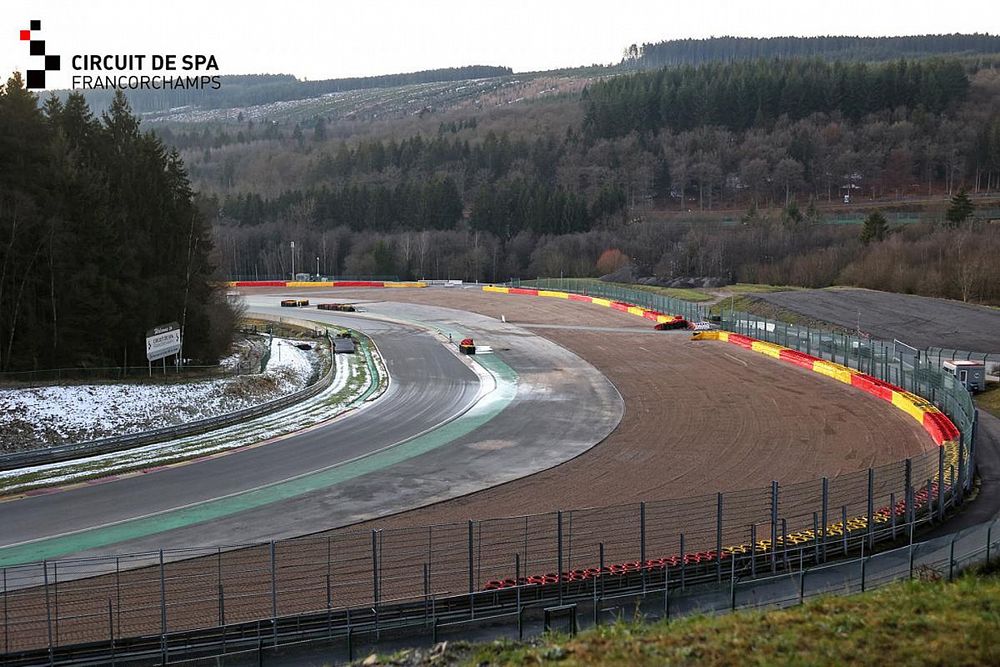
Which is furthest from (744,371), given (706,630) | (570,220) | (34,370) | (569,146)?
(569,146)

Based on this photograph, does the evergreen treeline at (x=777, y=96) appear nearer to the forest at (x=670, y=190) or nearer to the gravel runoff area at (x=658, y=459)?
the forest at (x=670, y=190)

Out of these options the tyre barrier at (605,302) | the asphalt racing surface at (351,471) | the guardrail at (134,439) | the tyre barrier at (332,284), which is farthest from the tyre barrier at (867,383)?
the tyre barrier at (332,284)

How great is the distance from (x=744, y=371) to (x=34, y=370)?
3385 cm

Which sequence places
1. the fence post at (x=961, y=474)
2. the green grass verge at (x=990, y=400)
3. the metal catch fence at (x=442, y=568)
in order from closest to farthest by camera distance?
the metal catch fence at (x=442, y=568) < the fence post at (x=961, y=474) < the green grass verge at (x=990, y=400)

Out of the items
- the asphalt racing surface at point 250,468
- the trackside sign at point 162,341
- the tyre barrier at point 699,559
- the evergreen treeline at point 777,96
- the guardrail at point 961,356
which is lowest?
the asphalt racing surface at point 250,468

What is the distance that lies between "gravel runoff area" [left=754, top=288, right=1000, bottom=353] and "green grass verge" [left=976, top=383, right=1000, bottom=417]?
13.0 m

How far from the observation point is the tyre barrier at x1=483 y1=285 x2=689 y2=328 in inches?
2734

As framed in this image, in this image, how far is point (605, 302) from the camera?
84.8 metres

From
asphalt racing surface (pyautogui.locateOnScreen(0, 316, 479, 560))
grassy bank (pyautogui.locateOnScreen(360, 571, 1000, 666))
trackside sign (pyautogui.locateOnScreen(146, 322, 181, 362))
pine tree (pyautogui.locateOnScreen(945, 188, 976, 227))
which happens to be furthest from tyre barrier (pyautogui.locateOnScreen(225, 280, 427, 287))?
grassy bank (pyautogui.locateOnScreen(360, 571, 1000, 666))

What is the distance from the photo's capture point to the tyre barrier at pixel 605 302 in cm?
6945

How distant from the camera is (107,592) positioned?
18.8 meters

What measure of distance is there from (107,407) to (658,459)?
68.9 feet

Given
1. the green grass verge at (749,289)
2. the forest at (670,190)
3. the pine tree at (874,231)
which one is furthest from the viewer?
the forest at (670,190)

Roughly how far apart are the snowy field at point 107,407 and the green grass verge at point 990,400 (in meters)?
31.4
